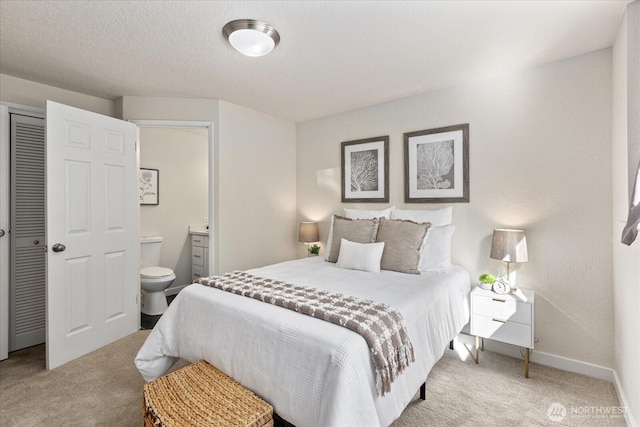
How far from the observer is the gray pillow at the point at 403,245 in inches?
100

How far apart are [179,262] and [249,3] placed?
3.79 meters

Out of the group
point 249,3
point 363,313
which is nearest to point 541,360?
point 363,313

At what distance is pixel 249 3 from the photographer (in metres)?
1.74

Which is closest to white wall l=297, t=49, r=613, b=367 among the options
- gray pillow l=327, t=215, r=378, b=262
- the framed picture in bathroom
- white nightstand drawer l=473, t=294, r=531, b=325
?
white nightstand drawer l=473, t=294, r=531, b=325

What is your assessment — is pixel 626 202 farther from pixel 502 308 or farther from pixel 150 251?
pixel 150 251

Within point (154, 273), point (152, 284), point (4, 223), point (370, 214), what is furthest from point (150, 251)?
point (370, 214)

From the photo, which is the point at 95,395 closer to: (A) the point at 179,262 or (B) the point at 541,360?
(A) the point at 179,262

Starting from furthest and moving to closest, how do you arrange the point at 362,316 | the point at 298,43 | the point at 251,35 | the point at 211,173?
the point at 211,173 → the point at 298,43 → the point at 251,35 → the point at 362,316

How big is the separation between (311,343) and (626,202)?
2.03 meters

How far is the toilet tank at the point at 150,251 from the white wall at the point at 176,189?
A: 0.87 ft

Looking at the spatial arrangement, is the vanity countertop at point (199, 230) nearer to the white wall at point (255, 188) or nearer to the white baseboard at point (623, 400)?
the white wall at point (255, 188)

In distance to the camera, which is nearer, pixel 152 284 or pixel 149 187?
pixel 152 284
